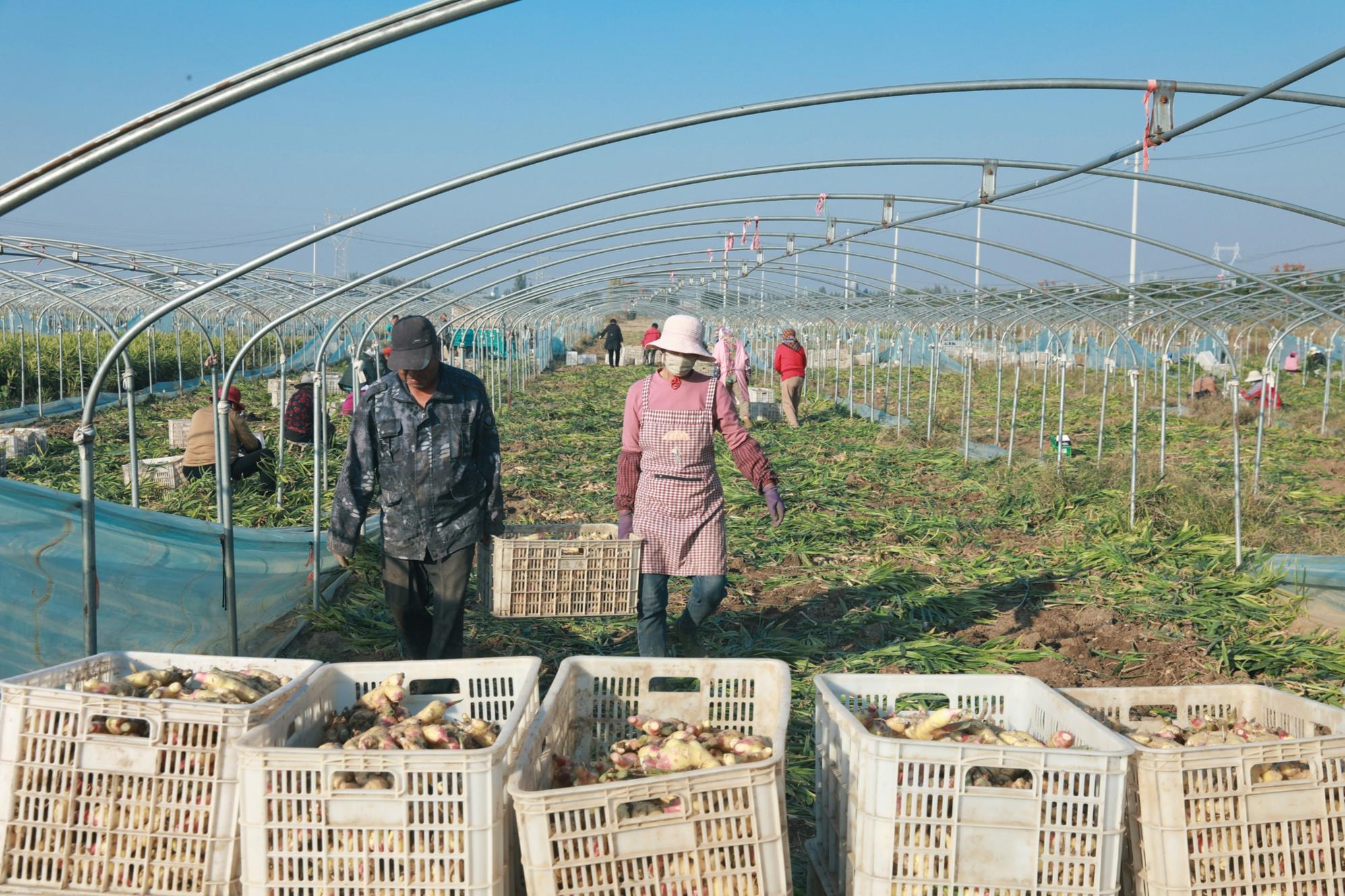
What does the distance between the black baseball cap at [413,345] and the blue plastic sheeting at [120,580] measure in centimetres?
120

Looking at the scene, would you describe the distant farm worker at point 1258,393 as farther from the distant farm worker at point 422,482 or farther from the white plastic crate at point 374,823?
the white plastic crate at point 374,823

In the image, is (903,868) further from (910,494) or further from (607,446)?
(607,446)

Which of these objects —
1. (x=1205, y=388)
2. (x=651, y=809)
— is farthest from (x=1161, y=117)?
(x=1205, y=388)

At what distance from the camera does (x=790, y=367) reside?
16719mm

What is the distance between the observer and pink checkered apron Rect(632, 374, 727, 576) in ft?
16.3

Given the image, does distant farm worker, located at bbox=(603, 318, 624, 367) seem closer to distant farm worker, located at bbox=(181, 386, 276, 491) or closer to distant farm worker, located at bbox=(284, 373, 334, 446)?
distant farm worker, located at bbox=(284, 373, 334, 446)

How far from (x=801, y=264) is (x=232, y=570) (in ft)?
44.3

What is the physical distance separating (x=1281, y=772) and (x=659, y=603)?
108 inches

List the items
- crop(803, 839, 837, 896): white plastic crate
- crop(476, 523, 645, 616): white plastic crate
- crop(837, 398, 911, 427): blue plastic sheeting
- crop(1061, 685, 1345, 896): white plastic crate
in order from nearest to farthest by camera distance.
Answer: crop(1061, 685, 1345, 896): white plastic crate, crop(803, 839, 837, 896): white plastic crate, crop(476, 523, 645, 616): white plastic crate, crop(837, 398, 911, 427): blue plastic sheeting

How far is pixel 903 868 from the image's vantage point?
2721 mm

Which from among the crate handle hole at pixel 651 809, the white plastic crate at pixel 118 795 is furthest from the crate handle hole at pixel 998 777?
the white plastic crate at pixel 118 795

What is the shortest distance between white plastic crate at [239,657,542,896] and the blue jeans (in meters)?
2.41

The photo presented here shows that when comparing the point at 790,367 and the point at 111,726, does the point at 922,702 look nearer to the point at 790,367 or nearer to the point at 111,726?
the point at 111,726

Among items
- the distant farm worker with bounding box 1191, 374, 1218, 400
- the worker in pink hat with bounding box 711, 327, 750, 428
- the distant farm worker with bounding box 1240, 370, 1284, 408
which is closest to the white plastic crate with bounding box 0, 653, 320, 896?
the distant farm worker with bounding box 1240, 370, 1284, 408
